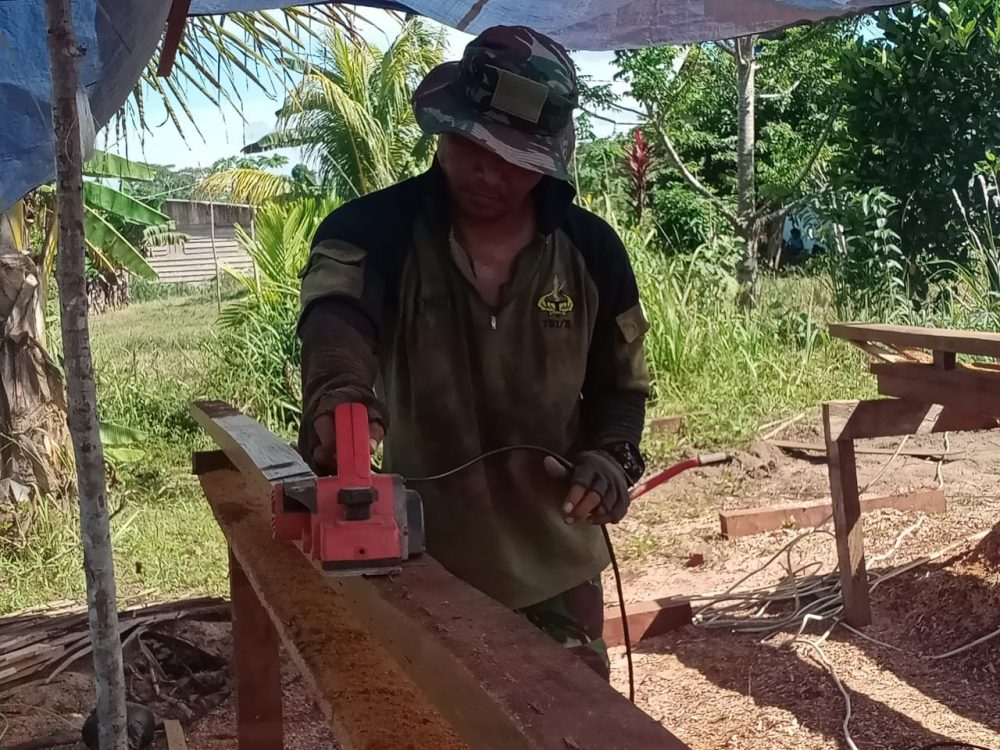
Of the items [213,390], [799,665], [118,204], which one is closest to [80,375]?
[799,665]

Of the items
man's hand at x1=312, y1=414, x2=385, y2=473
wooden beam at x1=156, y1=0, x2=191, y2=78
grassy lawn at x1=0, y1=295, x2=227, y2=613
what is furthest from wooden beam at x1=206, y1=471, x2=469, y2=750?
grassy lawn at x1=0, y1=295, x2=227, y2=613

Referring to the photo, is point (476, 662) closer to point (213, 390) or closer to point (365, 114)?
point (213, 390)

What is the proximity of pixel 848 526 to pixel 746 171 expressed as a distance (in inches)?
244

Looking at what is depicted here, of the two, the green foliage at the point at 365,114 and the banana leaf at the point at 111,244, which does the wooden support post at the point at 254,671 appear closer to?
the banana leaf at the point at 111,244

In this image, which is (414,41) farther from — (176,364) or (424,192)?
(424,192)

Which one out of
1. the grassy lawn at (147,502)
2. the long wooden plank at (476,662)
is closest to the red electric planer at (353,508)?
the long wooden plank at (476,662)

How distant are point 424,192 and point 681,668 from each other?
253cm

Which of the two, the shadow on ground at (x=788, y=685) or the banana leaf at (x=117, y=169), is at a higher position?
the banana leaf at (x=117, y=169)

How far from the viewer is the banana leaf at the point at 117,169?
6.60 m

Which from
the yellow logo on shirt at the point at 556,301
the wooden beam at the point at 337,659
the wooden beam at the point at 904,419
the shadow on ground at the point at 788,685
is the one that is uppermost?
the yellow logo on shirt at the point at 556,301

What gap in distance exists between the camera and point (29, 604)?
4.42 metres

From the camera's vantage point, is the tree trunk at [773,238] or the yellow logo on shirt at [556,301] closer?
the yellow logo on shirt at [556,301]

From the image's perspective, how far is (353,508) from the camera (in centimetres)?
127

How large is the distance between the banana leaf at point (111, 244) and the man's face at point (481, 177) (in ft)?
16.1
